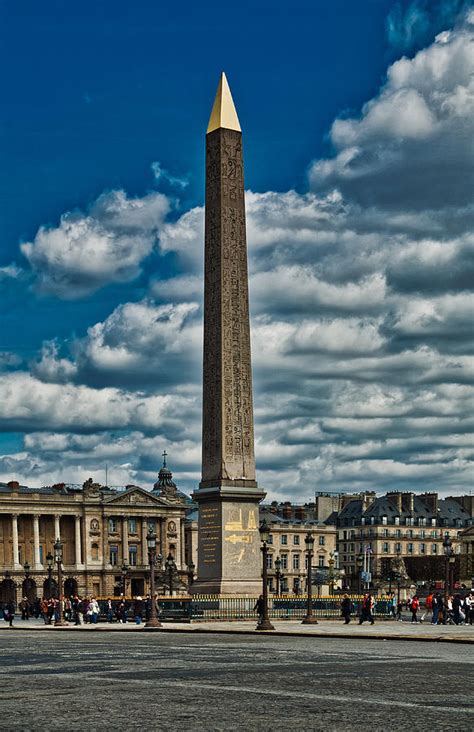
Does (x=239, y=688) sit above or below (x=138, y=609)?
above

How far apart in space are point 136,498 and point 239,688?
434 feet

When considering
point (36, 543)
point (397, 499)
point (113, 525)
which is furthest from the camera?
point (397, 499)

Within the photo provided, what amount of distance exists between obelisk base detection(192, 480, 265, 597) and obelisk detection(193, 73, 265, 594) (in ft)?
0.12

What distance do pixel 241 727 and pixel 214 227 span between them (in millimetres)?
36499

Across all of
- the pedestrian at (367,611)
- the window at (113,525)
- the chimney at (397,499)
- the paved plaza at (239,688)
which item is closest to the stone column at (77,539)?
the window at (113,525)

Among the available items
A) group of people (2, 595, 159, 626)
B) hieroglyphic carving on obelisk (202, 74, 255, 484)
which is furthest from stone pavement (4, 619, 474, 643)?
group of people (2, 595, 159, 626)

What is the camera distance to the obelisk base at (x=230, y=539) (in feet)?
161

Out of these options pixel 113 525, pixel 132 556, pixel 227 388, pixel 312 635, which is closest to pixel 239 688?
pixel 312 635

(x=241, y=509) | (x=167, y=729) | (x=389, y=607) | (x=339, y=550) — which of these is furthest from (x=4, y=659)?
(x=339, y=550)

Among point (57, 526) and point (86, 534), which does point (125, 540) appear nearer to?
point (86, 534)

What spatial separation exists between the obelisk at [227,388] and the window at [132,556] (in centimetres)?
9849

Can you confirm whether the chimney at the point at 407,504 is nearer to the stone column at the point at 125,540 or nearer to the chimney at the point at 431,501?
the chimney at the point at 431,501

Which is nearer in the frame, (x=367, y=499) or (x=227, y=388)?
(x=227, y=388)

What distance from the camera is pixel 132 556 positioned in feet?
487
